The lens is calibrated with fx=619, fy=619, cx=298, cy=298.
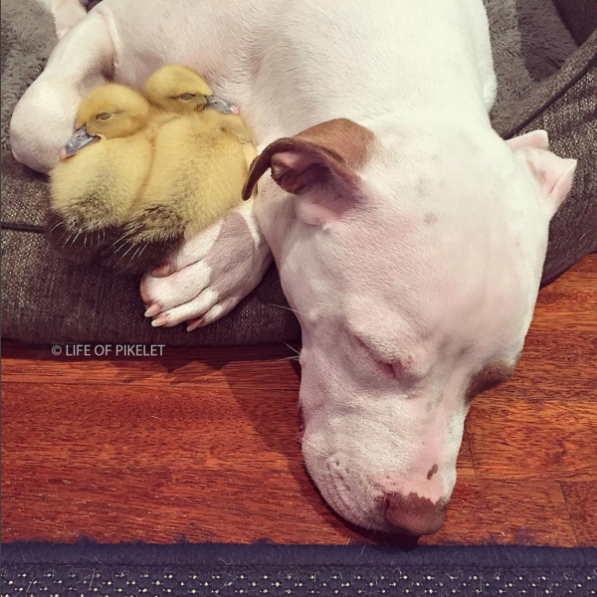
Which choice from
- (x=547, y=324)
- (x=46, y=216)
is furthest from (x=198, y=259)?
(x=547, y=324)

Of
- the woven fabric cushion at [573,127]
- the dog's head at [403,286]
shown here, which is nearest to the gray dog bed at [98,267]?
the woven fabric cushion at [573,127]

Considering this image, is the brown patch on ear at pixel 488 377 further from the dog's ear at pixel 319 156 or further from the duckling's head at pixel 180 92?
the duckling's head at pixel 180 92

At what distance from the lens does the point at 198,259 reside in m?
1.25

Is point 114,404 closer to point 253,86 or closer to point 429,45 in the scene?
point 253,86

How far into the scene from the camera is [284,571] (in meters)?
1.17

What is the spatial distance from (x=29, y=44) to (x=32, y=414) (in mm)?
1040

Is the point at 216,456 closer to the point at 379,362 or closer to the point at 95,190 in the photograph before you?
the point at 379,362

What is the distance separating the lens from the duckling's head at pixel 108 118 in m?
1.27

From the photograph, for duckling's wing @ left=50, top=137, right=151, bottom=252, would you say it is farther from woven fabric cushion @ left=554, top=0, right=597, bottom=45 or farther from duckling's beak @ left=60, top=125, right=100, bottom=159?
woven fabric cushion @ left=554, top=0, right=597, bottom=45

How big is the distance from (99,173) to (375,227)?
0.55m

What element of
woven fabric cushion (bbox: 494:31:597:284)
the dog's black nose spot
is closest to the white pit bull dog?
the dog's black nose spot

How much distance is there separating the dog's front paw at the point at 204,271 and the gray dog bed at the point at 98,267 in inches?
3.4

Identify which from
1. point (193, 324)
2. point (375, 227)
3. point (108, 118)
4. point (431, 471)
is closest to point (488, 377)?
point (431, 471)

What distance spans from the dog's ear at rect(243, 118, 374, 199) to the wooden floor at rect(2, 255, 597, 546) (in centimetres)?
52
